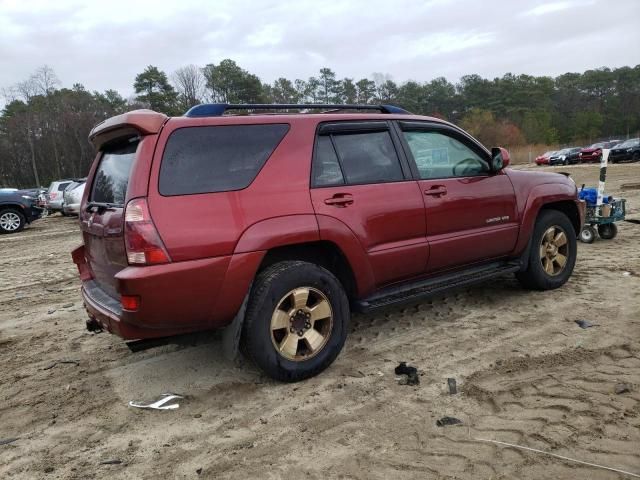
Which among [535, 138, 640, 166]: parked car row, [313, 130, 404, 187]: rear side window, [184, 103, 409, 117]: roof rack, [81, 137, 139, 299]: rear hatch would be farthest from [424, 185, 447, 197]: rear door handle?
[535, 138, 640, 166]: parked car row

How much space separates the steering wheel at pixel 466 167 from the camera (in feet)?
14.3

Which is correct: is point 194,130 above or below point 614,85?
below

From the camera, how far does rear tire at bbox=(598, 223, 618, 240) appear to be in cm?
754

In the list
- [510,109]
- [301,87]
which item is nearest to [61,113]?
[301,87]

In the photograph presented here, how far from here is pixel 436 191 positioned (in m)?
4.04

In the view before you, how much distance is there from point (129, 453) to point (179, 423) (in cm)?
35

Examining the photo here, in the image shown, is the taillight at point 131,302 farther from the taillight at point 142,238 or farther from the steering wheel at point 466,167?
the steering wheel at point 466,167

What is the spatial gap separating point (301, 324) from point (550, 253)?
9.86ft

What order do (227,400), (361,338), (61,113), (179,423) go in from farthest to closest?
(61,113) → (361,338) → (227,400) → (179,423)

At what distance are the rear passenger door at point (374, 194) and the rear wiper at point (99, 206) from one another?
52.1 inches

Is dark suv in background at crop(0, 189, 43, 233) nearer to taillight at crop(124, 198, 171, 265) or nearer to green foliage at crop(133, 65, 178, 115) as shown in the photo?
taillight at crop(124, 198, 171, 265)

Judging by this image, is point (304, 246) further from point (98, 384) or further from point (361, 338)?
point (98, 384)

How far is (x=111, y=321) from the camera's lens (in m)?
3.10

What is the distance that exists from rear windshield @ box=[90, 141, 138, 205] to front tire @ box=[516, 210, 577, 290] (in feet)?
12.2
